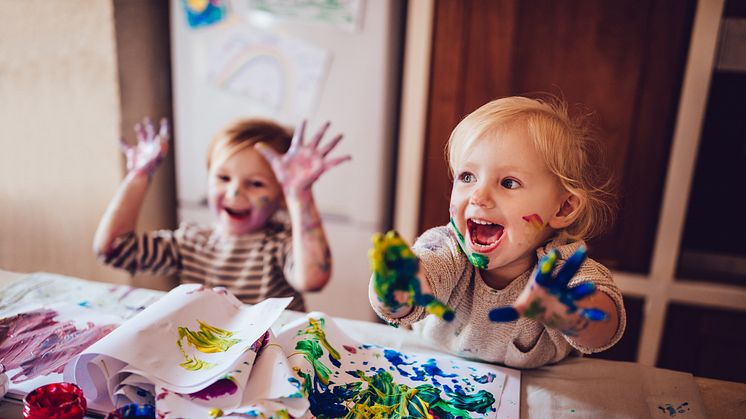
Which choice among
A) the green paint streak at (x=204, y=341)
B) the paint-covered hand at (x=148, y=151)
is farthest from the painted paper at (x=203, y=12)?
the green paint streak at (x=204, y=341)

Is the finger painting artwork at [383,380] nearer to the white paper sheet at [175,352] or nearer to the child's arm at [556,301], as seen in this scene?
the white paper sheet at [175,352]

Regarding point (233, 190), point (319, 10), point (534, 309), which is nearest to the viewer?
point (534, 309)

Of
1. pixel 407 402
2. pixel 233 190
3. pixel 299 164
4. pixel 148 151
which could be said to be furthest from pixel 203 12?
pixel 407 402

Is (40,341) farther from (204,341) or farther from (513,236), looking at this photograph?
(513,236)

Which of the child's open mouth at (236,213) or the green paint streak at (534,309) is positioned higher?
the green paint streak at (534,309)

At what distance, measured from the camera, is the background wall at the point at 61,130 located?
1.74 metres

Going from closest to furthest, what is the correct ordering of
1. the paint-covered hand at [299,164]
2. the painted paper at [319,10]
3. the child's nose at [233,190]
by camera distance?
the paint-covered hand at [299,164] → the child's nose at [233,190] → the painted paper at [319,10]

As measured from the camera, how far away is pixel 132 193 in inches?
46.5

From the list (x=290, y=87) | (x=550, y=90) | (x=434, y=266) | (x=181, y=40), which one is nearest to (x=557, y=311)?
(x=434, y=266)

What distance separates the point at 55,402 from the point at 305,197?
47 cm

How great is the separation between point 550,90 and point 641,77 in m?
0.25

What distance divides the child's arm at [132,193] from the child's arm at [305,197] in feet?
1.11

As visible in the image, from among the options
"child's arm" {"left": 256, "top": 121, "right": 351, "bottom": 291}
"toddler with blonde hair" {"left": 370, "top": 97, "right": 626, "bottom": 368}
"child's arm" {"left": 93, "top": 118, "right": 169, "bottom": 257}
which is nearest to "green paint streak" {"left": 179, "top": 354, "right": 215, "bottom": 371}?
"toddler with blonde hair" {"left": 370, "top": 97, "right": 626, "bottom": 368}

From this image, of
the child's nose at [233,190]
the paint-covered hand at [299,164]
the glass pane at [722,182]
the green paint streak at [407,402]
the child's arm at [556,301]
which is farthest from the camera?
the glass pane at [722,182]
